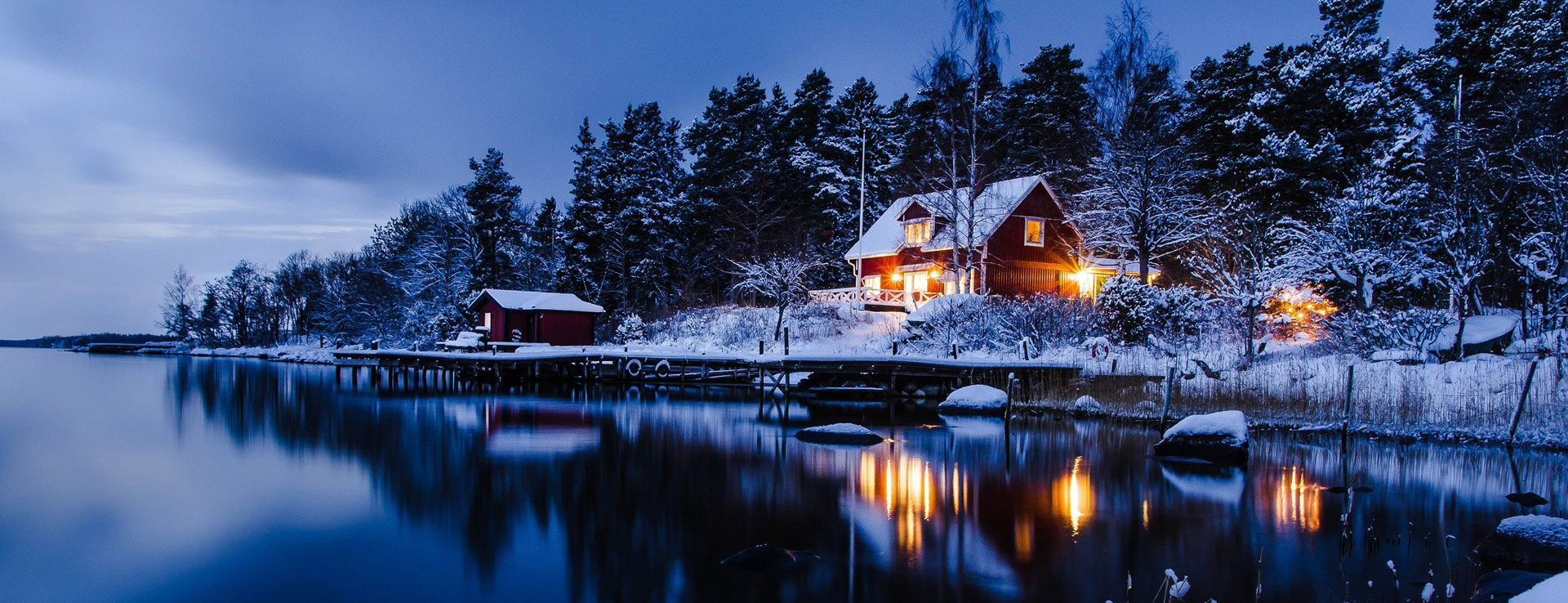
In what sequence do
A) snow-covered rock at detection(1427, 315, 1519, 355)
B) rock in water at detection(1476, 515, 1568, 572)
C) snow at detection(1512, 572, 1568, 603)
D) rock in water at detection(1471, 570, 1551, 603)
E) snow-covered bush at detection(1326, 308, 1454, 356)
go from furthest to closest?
1. snow-covered bush at detection(1326, 308, 1454, 356)
2. snow-covered rock at detection(1427, 315, 1519, 355)
3. rock in water at detection(1476, 515, 1568, 572)
4. rock in water at detection(1471, 570, 1551, 603)
5. snow at detection(1512, 572, 1568, 603)

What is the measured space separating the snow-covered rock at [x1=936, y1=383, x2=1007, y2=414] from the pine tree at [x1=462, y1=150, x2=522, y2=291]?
3632cm

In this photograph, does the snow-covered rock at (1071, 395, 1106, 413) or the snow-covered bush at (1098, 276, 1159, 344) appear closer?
the snow-covered rock at (1071, 395, 1106, 413)

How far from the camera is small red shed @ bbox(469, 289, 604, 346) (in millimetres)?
43312

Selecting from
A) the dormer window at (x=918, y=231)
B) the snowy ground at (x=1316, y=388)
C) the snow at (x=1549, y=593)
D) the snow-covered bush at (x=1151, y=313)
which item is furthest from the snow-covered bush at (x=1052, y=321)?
the snow at (x=1549, y=593)

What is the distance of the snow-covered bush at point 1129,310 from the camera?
29469 millimetres

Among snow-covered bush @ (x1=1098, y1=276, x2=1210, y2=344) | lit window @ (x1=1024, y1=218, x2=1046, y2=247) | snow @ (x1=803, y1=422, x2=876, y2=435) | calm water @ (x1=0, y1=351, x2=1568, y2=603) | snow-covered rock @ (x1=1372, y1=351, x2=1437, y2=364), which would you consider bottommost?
calm water @ (x1=0, y1=351, x2=1568, y2=603)

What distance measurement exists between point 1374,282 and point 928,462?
2068cm

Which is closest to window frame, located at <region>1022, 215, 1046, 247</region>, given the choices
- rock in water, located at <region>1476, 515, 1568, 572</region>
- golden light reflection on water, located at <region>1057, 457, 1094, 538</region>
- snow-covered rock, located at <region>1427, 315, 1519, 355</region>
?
snow-covered rock, located at <region>1427, 315, 1519, 355</region>

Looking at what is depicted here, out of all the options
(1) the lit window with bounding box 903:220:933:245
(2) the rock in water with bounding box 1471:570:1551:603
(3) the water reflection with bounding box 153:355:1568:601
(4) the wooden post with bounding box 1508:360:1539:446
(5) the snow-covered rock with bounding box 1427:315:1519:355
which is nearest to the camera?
(2) the rock in water with bounding box 1471:570:1551:603

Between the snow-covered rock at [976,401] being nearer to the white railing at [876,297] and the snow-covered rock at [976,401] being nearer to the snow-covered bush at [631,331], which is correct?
the white railing at [876,297]

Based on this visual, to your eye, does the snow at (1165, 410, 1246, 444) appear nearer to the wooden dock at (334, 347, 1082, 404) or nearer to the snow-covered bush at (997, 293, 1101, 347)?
the wooden dock at (334, 347, 1082, 404)

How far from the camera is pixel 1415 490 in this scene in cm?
1385

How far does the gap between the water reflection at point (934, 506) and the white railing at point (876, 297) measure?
17670mm

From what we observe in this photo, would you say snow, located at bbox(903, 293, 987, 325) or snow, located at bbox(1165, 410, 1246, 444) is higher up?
snow, located at bbox(903, 293, 987, 325)
